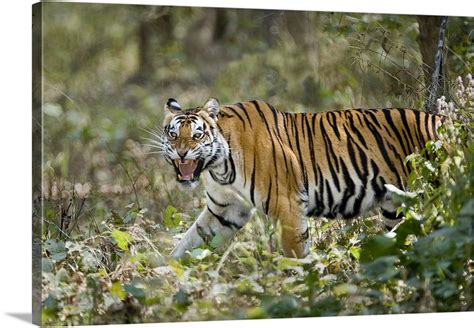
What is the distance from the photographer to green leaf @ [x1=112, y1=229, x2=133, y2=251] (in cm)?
823

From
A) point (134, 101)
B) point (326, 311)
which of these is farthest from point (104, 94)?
point (326, 311)

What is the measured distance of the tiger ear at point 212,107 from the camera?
27.9 ft

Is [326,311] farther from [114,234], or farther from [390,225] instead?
[114,234]

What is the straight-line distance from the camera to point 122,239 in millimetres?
8250

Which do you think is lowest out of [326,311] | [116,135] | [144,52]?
[326,311]

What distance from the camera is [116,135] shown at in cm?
827

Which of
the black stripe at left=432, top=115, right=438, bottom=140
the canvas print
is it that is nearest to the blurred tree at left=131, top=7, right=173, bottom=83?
the canvas print

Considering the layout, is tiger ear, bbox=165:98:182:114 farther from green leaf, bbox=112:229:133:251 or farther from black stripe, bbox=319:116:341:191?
black stripe, bbox=319:116:341:191

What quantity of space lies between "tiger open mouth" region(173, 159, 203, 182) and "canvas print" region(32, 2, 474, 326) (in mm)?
10

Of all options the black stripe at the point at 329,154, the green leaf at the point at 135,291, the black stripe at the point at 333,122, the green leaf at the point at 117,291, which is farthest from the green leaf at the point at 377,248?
the green leaf at the point at 117,291

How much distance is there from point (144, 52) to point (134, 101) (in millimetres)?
324

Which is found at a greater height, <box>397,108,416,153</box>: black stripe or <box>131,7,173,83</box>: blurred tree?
<box>131,7,173,83</box>: blurred tree

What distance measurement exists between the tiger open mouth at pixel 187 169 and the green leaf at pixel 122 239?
52cm

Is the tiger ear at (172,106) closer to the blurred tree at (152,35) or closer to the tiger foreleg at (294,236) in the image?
the blurred tree at (152,35)
